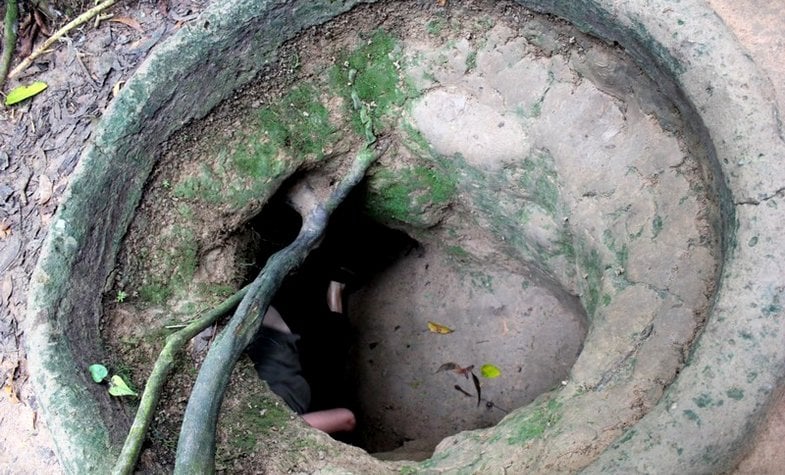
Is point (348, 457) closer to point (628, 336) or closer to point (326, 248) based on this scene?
point (628, 336)

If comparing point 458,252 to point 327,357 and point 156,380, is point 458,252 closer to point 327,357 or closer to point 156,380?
Answer: point 327,357

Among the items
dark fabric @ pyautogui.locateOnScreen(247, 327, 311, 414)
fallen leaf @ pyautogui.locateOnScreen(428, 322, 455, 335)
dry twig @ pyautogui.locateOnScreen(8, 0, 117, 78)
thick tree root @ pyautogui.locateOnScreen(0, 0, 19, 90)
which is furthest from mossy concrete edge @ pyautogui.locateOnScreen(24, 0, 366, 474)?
fallen leaf @ pyautogui.locateOnScreen(428, 322, 455, 335)

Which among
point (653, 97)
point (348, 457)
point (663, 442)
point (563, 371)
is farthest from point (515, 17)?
point (563, 371)

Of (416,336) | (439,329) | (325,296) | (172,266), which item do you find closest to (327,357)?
(325,296)

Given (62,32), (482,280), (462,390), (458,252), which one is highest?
(62,32)

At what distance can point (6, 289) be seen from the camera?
1602 mm

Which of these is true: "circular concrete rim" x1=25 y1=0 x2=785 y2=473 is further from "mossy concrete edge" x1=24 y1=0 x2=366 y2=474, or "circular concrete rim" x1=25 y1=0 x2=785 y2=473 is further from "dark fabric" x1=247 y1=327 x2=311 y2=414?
"dark fabric" x1=247 y1=327 x2=311 y2=414

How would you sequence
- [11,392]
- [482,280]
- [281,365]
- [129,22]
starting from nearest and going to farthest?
[11,392] → [129,22] → [281,365] → [482,280]

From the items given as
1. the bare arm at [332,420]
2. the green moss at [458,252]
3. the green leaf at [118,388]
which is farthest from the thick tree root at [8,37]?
the green moss at [458,252]

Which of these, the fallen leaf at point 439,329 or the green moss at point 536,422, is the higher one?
the green moss at point 536,422

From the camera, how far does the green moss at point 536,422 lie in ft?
4.42

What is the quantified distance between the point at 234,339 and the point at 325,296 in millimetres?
1195

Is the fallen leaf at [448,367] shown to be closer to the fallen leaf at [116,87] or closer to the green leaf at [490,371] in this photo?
the green leaf at [490,371]

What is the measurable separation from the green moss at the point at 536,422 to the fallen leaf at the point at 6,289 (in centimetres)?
121
